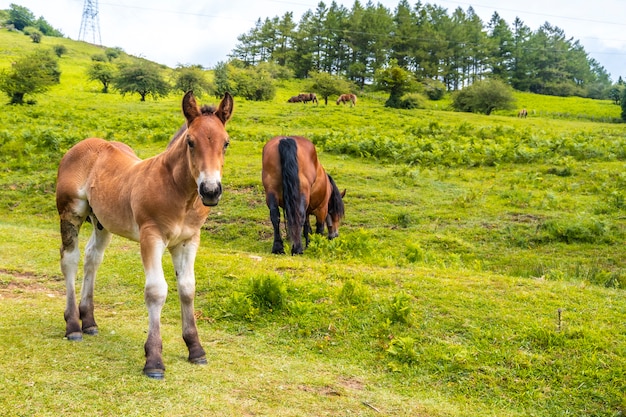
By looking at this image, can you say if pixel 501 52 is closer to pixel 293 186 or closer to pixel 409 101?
pixel 409 101

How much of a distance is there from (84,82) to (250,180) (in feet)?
124

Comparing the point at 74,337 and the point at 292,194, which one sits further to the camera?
the point at 292,194

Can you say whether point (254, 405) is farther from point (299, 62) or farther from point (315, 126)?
point (299, 62)

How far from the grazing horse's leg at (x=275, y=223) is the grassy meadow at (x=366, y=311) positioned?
823 mm

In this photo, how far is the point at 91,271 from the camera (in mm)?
5859

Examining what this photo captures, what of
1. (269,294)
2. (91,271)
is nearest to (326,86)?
(269,294)

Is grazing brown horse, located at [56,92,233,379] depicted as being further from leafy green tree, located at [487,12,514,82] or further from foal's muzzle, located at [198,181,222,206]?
leafy green tree, located at [487,12,514,82]

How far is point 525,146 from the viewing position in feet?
66.5

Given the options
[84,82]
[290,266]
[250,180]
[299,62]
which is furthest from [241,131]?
[299,62]

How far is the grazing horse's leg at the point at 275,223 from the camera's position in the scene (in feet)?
34.3

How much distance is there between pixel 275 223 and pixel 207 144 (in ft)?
20.1

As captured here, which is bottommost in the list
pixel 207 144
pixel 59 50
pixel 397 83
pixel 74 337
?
pixel 74 337

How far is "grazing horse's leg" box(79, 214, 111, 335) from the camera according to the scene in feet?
18.7

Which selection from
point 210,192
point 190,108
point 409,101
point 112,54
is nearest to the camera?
point 210,192
